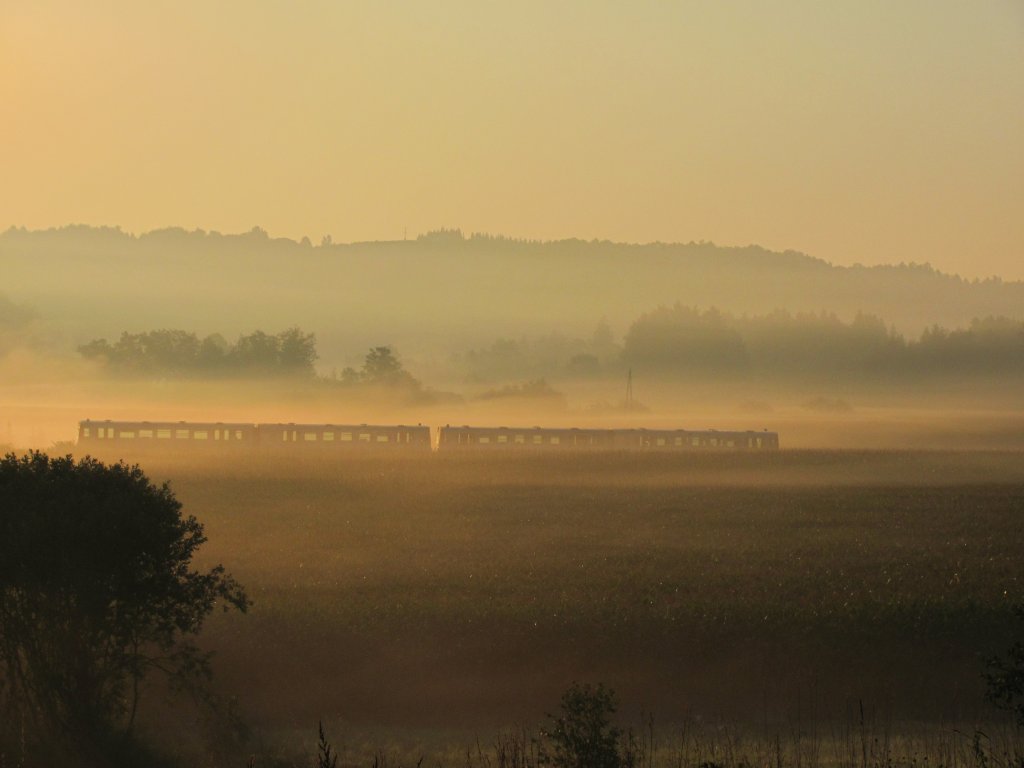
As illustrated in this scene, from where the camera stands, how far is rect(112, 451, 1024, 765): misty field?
36.2 m

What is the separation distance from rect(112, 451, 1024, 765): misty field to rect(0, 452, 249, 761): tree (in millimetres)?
4744

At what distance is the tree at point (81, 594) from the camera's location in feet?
95.9

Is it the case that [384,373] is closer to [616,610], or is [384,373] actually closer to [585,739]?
[616,610]

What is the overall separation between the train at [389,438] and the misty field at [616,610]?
41006mm

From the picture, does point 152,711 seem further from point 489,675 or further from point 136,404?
point 136,404

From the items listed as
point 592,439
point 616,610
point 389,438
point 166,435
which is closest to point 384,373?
point 166,435

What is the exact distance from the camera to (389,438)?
11256cm

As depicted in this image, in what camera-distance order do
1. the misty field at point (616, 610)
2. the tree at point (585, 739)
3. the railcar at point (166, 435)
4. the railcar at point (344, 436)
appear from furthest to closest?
the railcar at point (344, 436) → the railcar at point (166, 435) → the misty field at point (616, 610) → the tree at point (585, 739)

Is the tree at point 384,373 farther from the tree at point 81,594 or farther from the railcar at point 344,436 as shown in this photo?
the tree at point 81,594

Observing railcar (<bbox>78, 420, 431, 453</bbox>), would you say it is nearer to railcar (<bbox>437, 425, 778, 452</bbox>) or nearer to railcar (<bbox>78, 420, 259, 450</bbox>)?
railcar (<bbox>78, 420, 259, 450</bbox>)

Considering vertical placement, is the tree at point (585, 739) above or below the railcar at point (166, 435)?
below

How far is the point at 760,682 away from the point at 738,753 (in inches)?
345

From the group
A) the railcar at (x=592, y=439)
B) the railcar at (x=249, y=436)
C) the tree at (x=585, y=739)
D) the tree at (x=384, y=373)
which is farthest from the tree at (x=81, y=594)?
the tree at (x=384, y=373)

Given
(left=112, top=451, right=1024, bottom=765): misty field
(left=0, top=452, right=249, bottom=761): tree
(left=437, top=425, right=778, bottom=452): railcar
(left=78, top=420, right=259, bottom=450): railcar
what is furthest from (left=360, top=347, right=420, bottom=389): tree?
(left=0, top=452, right=249, bottom=761): tree
